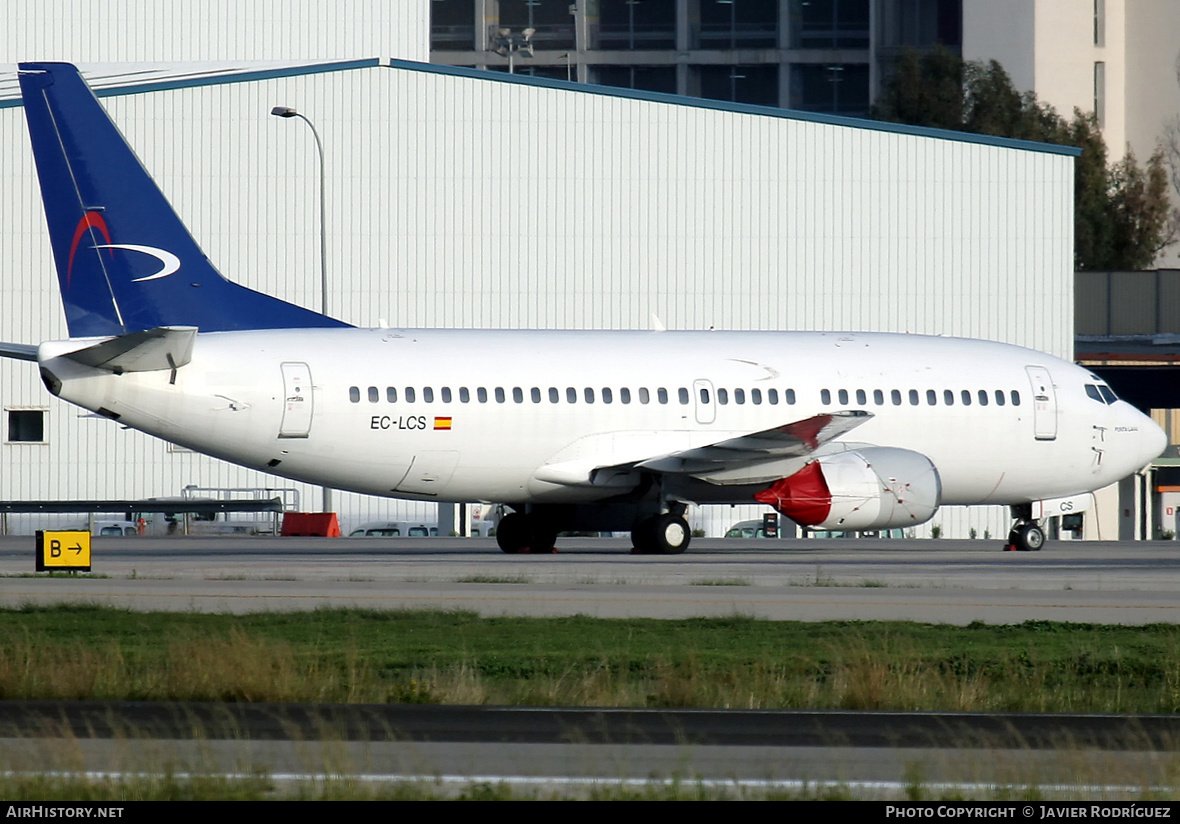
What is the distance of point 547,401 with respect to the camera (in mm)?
30297

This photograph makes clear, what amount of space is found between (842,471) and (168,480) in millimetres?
24346

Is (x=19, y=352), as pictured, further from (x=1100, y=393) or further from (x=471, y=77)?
(x=471, y=77)

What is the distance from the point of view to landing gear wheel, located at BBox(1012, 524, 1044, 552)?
34.0 m

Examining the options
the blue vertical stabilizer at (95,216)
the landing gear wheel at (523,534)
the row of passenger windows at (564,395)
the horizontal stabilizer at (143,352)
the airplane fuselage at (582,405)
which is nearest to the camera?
the horizontal stabilizer at (143,352)

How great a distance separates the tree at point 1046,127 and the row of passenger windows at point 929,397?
55284 mm

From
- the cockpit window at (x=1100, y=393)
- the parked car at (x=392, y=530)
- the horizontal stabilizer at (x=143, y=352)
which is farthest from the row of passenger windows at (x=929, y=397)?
the parked car at (x=392, y=530)

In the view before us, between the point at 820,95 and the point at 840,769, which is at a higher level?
the point at 820,95

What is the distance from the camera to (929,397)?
3297 centimetres

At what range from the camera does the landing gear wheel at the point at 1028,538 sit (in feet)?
112

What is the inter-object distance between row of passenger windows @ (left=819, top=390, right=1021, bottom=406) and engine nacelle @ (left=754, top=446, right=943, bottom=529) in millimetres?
1900

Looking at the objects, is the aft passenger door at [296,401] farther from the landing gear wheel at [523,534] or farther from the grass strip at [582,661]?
the grass strip at [582,661]

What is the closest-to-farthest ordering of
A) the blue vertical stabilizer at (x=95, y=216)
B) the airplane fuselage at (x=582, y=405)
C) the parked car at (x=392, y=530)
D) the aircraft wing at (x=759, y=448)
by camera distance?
1. the blue vertical stabilizer at (x=95, y=216)
2. the airplane fuselage at (x=582, y=405)
3. the aircraft wing at (x=759, y=448)
4. the parked car at (x=392, y=530)
